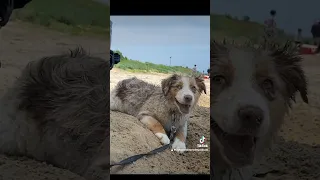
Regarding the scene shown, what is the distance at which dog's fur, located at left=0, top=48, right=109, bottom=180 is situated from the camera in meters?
3.72

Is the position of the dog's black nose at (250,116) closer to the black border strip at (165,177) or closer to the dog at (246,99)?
the dog at (246,99)

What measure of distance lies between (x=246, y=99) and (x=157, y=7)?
928mm

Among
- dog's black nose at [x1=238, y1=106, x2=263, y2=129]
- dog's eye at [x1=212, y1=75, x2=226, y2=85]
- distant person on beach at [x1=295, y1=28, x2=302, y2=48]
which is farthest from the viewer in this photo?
distant person on beach at [x1=295, y1=28, x2=302, y2=48]

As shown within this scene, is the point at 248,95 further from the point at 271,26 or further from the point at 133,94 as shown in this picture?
the point at 133,94

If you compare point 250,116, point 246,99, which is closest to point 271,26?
point 246,99

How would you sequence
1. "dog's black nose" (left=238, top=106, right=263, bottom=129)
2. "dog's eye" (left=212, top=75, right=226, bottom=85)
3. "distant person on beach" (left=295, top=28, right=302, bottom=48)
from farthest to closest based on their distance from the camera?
"distant person on beach" (left=295, top=28, right=302, bottom=48) < "dog's eye" (left=212, top=75, right=226, bottom=85) < "dog's black nose" (left=238, top=106, right=263, bottom=129)

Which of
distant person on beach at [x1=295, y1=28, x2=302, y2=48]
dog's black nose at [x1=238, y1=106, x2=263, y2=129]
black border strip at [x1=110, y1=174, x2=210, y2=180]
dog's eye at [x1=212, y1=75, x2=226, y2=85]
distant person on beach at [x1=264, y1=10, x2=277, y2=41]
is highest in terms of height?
distant person on beach at [x1=264, y1=10, x2=277, y2=41]

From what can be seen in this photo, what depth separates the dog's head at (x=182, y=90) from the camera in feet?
12.4

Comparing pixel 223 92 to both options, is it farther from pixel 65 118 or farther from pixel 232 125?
pixel 65 118

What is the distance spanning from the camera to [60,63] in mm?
3803

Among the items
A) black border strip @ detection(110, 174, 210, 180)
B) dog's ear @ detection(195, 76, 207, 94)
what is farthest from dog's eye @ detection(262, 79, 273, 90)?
black border strip @ detection(110, 174, 210, 180)

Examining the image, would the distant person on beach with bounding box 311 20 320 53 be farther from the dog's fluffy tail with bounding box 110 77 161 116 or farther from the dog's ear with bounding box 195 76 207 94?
the dog's fluffy tail with bounding box 110 77 161 116

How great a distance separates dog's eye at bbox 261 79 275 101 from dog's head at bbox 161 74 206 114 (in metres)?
0.45

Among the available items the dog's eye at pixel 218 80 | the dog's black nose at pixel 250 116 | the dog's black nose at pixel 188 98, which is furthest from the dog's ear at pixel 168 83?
the dog's black nose at pixel 250 116
